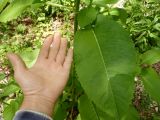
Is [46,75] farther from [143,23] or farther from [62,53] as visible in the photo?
[143,23]

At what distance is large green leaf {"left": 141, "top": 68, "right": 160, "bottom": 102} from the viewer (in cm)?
223

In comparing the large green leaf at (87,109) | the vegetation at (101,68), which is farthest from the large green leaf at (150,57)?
the large green leaf at (87,109)

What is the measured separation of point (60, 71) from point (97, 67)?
0.61 ft

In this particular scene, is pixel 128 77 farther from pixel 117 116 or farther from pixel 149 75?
pixel 149 75

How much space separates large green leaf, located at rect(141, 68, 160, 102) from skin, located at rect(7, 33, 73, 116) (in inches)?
23.3

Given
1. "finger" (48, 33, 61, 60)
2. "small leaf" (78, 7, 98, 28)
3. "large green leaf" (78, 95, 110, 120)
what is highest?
"small leaf" (78, 7, 98, 28)

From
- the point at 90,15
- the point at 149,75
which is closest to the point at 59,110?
the point at 149,75

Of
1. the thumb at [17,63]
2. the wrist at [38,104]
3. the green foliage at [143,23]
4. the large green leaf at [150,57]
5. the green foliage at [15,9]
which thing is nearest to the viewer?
the wrist at [38,104]

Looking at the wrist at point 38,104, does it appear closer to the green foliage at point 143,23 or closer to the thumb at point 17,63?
the thumb at point 17,63

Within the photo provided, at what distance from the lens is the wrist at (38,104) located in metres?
1.69

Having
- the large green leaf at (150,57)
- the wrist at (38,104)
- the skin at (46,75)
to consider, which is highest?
the skin at (46,75)

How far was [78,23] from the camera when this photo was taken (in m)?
1.88

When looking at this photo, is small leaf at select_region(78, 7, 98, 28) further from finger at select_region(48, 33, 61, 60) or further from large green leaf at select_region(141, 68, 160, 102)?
large green leaf at select_region(141, 68, 160, 102)

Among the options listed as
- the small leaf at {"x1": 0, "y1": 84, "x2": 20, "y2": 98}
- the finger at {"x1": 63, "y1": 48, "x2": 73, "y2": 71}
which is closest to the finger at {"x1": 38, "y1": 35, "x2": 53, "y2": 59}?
the finger at {"x1": 63, "y1": 48, "x2": 73, "y2": 71}
